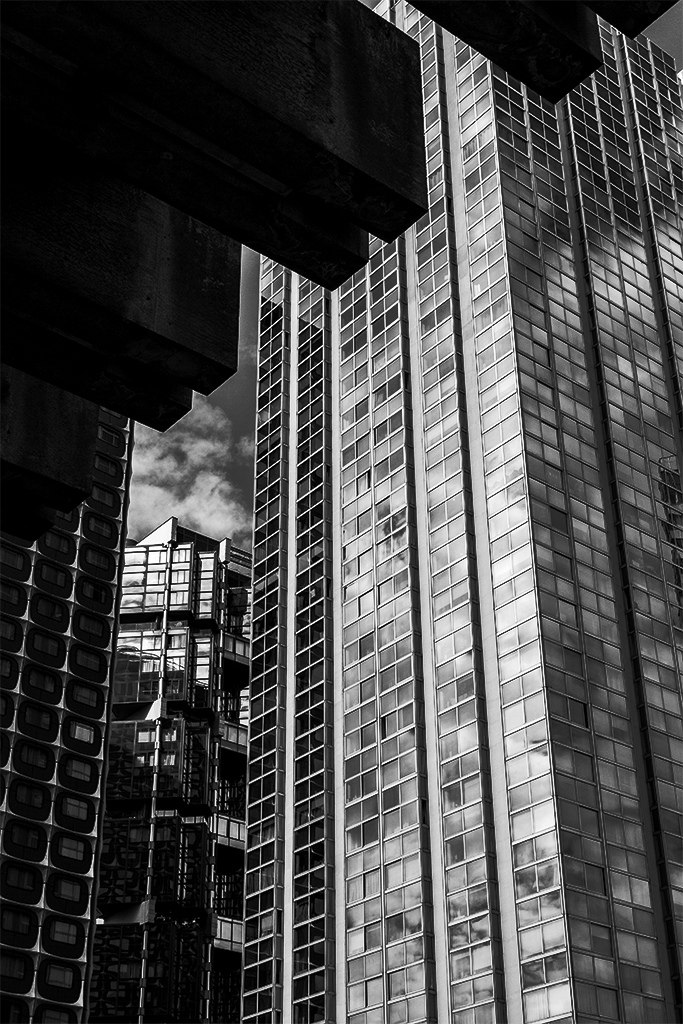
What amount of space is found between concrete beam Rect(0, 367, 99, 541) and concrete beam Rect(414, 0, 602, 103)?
10.1ft

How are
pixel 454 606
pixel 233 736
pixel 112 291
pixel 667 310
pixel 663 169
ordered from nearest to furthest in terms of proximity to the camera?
pixel 112 291 < pixel 454 606 < pixel 667 310 < pixel 663 169 < pixel 233 736

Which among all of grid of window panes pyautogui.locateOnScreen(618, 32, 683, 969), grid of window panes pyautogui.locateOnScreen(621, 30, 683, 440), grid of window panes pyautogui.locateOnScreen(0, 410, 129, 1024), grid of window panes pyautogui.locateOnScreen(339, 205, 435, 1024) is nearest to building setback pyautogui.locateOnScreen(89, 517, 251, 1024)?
grid of window panes pyautogui.locateOnScreen(0, 410, 129, 1024)

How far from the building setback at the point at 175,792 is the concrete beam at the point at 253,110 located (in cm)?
7720

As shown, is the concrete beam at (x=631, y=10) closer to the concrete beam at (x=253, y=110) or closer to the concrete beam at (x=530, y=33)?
the concrete beam at (x=530, y=33)

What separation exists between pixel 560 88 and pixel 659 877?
4262 centimetres

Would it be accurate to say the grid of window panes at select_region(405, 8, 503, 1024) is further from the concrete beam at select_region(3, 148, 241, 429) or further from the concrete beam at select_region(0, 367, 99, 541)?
the concrete beam at select_region(3, 148, 241, 429)

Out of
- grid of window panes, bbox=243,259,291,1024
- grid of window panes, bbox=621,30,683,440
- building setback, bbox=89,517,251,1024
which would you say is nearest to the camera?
grid of window panes, bbox=243,259,291,1024

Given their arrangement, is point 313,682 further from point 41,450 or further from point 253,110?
point 253,110

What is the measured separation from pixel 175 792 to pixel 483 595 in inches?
1644

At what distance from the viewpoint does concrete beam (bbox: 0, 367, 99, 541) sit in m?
7.46

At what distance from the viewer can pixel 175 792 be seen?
85.9 m

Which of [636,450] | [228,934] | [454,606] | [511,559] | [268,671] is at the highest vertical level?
[636,450]

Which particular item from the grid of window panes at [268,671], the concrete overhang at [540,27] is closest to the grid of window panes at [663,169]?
the grid of window panes at [268,671]

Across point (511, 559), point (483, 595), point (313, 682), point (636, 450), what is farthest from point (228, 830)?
point (511, 559)
